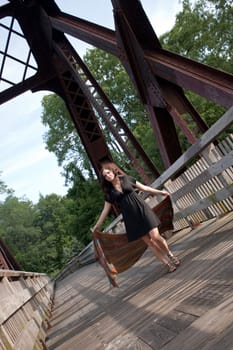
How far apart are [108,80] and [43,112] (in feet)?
24.7

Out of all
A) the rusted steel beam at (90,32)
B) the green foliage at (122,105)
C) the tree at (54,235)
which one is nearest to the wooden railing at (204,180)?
the rusted steel beam at (90,32)

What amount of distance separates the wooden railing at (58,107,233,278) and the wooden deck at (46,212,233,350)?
637 millimetres

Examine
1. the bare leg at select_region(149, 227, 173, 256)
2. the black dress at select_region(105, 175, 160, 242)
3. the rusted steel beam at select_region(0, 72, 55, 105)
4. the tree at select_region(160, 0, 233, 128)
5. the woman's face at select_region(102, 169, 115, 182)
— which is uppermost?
the tree at select_region(160, 0, 233, 128)

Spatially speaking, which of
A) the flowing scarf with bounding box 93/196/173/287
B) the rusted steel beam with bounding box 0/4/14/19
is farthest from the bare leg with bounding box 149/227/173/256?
the rusted steel beam with bounding box 0/4/14/19

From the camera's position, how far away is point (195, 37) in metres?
41.2

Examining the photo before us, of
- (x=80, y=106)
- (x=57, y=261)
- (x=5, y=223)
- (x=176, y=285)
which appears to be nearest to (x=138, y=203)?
(x=176, y=285)

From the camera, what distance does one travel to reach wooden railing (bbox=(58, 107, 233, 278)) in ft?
19.6

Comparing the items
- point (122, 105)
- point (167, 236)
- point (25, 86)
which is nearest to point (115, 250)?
point (167, 236)

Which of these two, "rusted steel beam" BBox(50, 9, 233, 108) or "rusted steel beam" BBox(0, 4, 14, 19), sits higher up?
"rusted steel beam" BBox(0, 4, 14, 19)

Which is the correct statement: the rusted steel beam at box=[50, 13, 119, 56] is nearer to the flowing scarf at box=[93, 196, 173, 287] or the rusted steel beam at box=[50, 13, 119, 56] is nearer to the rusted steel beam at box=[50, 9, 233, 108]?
the rusted steel beam at box=[50, 9, 233, 108]

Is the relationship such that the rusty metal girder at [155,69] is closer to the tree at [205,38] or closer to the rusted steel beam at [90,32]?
the rusted steel beam at [90,32]

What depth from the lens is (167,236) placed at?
995 centimetres

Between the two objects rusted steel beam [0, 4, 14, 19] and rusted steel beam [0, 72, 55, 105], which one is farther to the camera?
rusted steel beam [0, 72, 55, 105]

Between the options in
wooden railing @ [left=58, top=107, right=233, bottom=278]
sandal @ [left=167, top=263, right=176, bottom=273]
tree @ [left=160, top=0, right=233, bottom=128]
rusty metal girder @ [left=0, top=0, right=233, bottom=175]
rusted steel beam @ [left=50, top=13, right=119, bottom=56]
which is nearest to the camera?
rusty metal girder @ [left=0, top=0, right=233, bottom=175]
